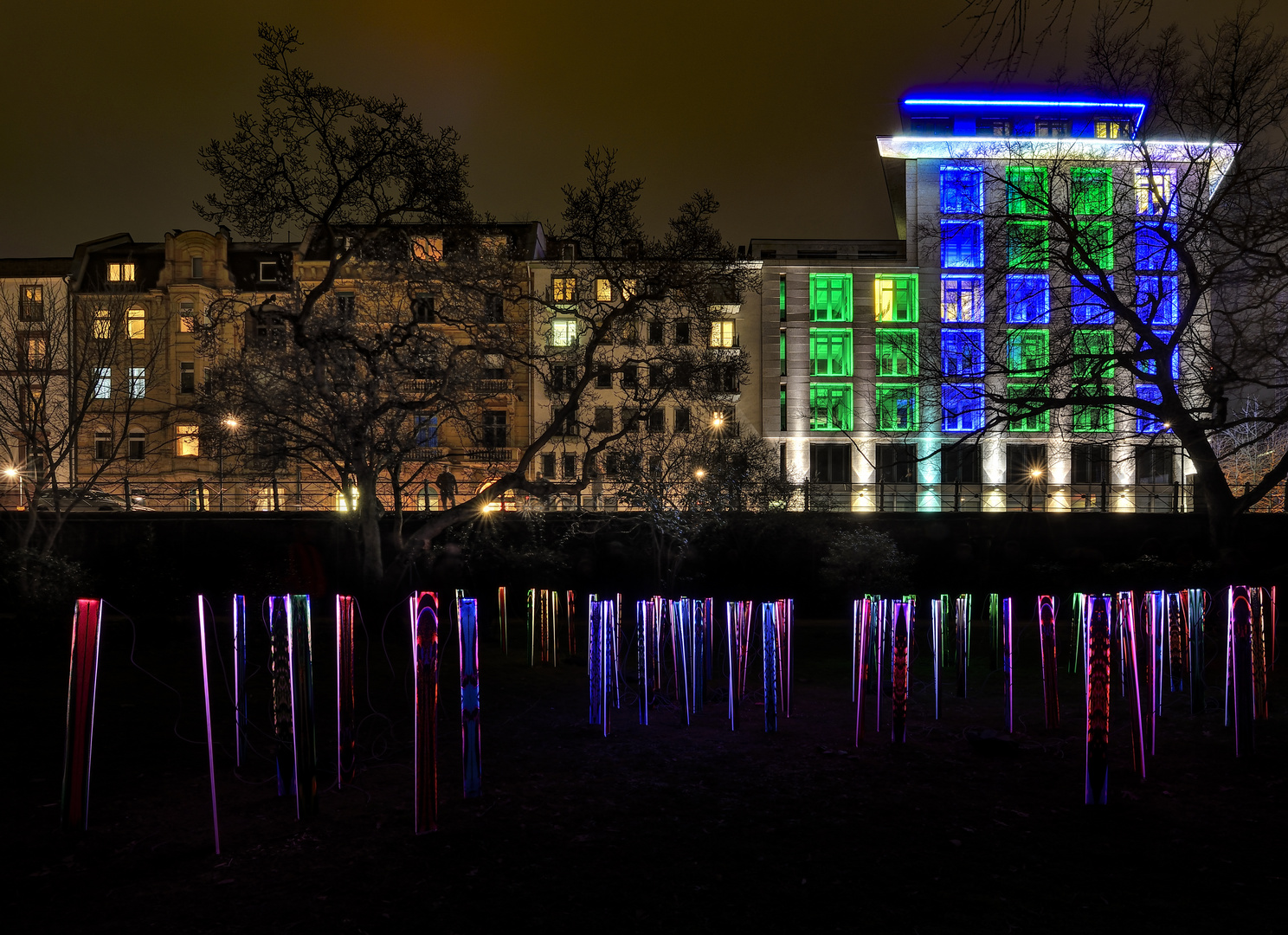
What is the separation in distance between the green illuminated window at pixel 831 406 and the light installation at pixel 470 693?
41.2 m

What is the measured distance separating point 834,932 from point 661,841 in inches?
57.9

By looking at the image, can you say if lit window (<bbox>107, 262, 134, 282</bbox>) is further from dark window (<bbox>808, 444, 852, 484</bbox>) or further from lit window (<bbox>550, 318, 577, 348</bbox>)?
dark window (<bbox>808, 444, 852, 484</bbox>)

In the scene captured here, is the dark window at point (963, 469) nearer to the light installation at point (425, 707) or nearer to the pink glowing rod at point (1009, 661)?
the pink glowing rod at point (1009, 661)

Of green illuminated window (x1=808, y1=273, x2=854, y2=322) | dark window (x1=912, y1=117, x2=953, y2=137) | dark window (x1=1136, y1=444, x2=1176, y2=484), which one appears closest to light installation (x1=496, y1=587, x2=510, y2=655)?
green illuminated window (x1=808, y1=273, x2=854, y2=322)

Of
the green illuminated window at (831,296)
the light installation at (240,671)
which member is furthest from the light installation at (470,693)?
the green illuminated window at (831,296)

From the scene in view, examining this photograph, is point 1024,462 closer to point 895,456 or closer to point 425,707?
point 895,456

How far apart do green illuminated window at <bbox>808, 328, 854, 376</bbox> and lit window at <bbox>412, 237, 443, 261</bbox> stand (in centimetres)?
3130

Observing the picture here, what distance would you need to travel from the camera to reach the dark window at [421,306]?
16.3 metres

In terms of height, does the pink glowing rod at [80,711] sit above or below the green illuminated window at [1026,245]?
below

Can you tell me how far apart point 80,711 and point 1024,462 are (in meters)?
45.5

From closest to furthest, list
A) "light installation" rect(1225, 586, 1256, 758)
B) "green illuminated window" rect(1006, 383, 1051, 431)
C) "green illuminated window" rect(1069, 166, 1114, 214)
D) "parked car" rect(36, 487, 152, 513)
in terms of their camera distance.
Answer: "light installation" rect(1225, 586, 1256, 758) → "green illuminated window" rect(1006, 383, 1051, 431) → "green illuminated window" rect(1069, 166, 1114, 214) → "parked car" rect(36, 487, 152, 513)

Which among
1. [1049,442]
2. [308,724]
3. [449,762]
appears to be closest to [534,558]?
[449,762]

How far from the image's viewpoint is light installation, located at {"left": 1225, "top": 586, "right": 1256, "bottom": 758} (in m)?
7.59

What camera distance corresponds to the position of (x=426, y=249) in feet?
55.5
